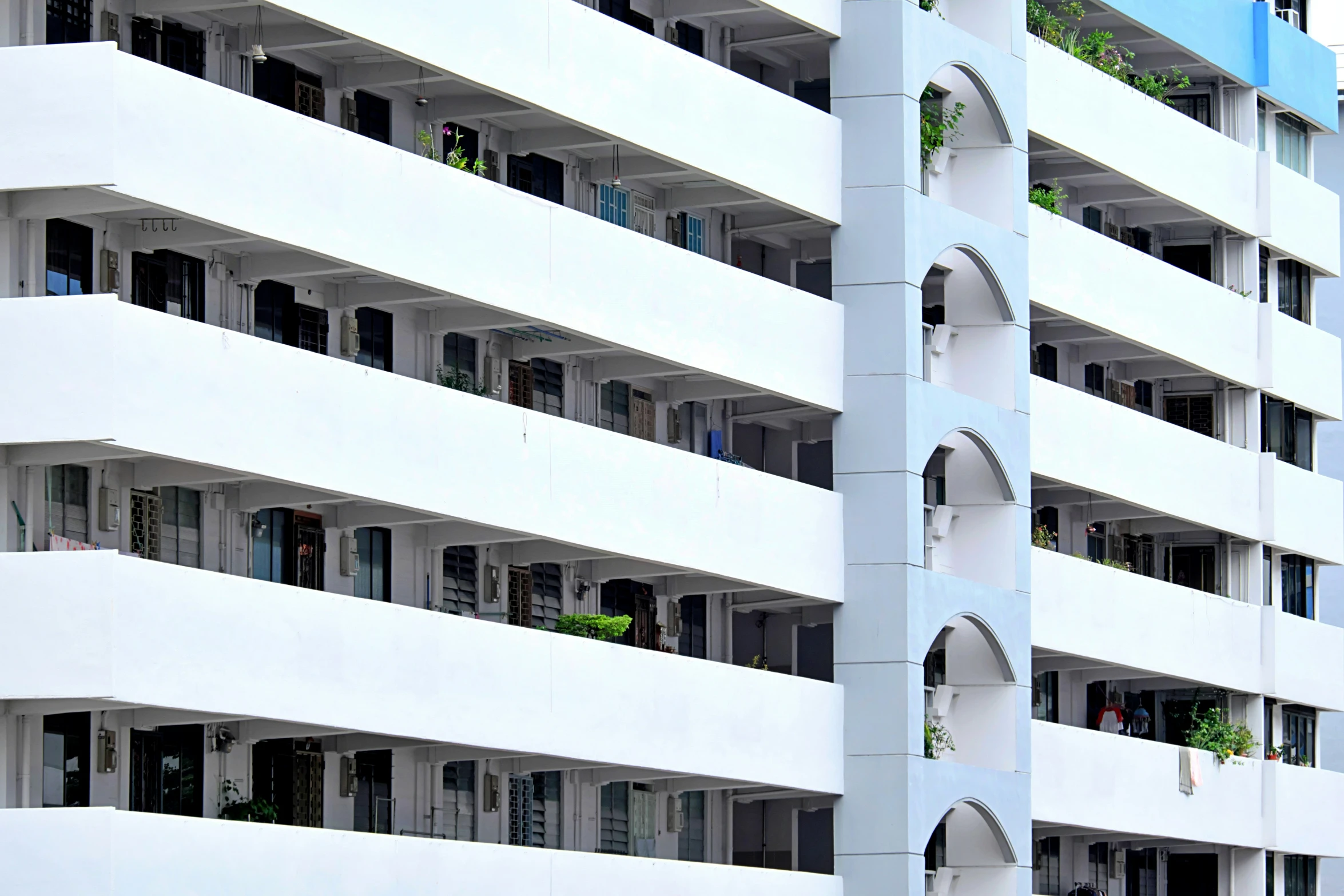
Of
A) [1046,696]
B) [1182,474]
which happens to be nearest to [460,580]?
[1046,696]

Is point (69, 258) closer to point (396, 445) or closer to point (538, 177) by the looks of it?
point (396, 445)

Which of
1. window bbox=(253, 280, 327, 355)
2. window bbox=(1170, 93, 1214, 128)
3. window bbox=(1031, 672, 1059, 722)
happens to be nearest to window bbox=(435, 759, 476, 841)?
window bbox=(253, 280, 327, 355)

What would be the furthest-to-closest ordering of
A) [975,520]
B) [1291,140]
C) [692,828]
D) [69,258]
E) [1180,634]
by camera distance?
[1291,140] < [1180,634] < [975,520] < [692,828] < [69,258]

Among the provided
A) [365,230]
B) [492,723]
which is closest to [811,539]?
[492,723]

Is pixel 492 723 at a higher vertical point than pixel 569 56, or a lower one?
lower

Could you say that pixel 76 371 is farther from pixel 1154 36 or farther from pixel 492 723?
pixel 1154 36

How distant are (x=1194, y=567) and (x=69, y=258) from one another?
25141 mm

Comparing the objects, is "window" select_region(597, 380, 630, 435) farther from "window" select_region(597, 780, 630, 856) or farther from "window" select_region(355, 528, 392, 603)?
"window" select_region(355, 528, 392, 603)

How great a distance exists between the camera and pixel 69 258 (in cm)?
2566

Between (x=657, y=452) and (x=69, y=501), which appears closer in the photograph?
(x=69, y=501)

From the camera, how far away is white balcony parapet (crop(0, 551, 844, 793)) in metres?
23.2

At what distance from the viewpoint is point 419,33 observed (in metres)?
28.0

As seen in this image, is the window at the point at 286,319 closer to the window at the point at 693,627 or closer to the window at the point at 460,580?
the window at the point at 460,580

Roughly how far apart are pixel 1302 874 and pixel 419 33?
2585 cm
